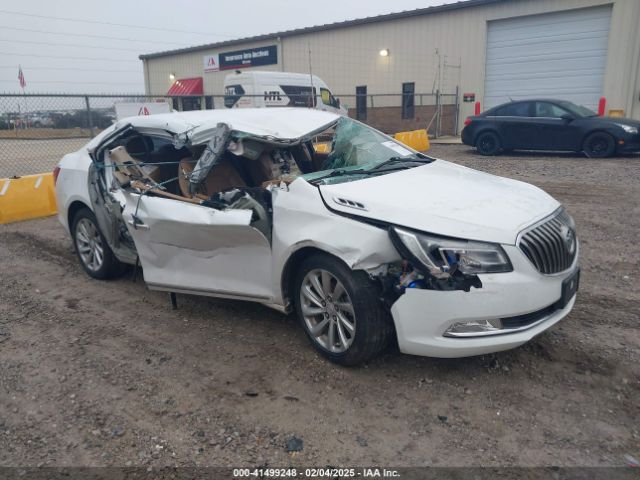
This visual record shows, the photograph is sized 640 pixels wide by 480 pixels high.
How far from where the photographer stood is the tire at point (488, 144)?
1396 centimetres

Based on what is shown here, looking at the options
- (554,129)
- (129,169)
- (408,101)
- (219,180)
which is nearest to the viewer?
(219,180)

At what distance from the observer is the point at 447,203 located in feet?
11.2

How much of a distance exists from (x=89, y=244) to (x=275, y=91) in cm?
1368

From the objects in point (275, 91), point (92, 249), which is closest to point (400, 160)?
point (92, 249)

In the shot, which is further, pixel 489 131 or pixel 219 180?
pixel 489 131

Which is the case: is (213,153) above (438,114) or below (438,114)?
above

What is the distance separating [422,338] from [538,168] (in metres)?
9.51

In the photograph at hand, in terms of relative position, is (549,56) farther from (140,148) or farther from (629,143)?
(140,148)

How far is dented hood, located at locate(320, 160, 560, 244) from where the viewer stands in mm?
3146

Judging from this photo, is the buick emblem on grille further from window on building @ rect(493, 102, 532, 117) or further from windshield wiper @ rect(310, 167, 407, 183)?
window on building @ rect(493, 102, 532, 117)

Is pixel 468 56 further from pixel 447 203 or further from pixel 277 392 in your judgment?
pixel 277 392

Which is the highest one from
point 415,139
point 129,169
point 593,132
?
point 129,169

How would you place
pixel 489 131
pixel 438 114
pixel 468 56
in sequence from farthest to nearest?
pixel 438 114
pixel 468 56
pixel 489 131

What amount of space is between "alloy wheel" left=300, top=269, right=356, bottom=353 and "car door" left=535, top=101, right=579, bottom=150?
36.8 ft
